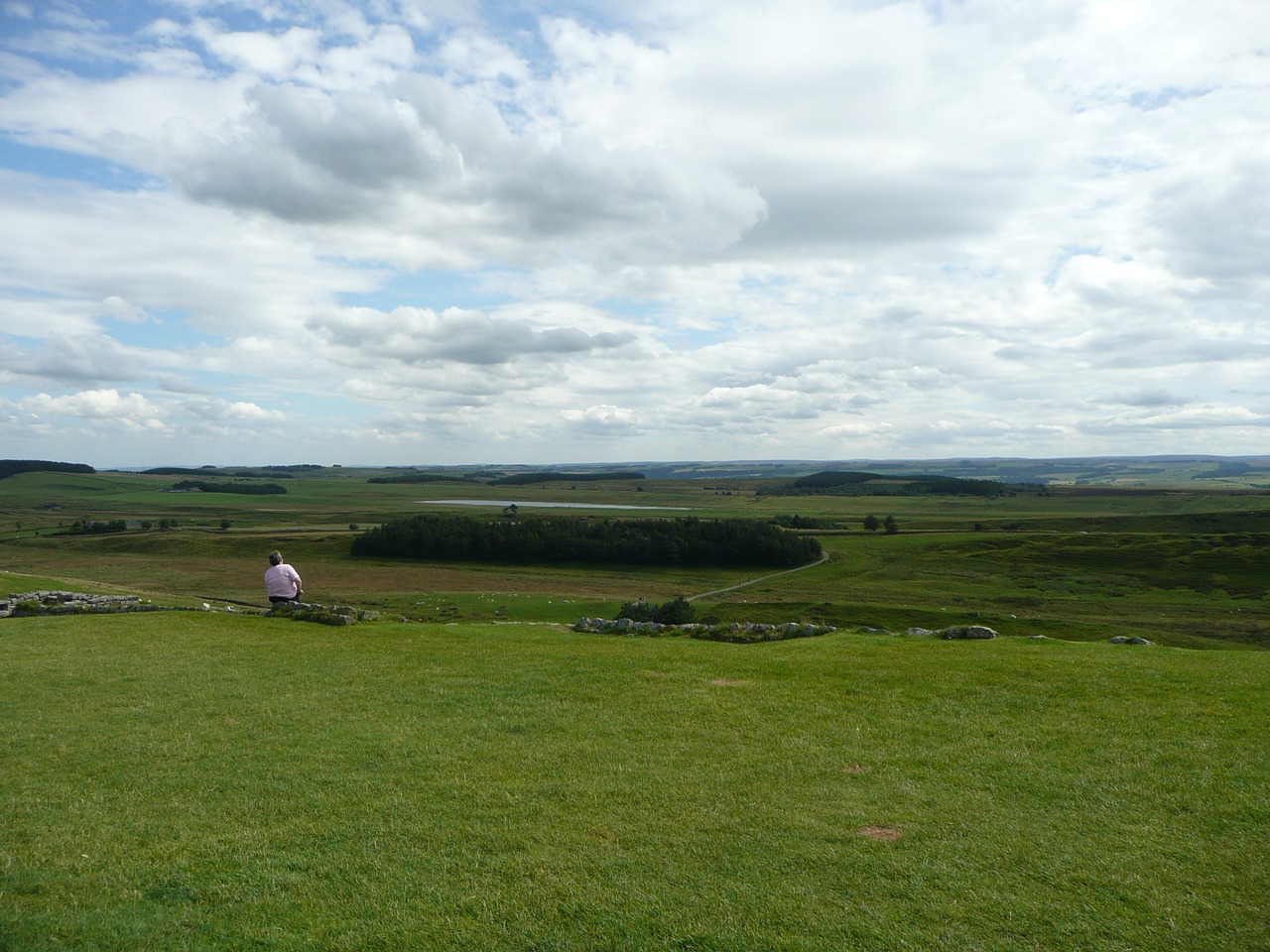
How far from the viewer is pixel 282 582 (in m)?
23.8

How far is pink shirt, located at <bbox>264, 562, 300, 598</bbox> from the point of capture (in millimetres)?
23734

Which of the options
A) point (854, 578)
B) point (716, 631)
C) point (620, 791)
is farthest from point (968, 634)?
point (854, 578)

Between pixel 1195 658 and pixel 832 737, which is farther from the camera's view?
pixel 1195 658

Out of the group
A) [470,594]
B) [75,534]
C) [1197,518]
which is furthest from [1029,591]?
[75,534]

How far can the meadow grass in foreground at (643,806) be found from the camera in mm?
7125

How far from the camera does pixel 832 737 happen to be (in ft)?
40.0

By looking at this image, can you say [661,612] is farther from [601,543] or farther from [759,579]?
[601,543]

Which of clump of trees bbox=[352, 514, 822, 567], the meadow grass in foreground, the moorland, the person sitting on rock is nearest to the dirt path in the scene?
clump of trees bbox=[352, 514, 822, 567]

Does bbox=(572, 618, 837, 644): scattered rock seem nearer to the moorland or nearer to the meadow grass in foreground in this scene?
the moorland

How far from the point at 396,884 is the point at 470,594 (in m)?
69.3

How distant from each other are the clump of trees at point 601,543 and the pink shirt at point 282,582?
86658 mm

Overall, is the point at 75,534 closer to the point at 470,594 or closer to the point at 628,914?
the point at 470,594

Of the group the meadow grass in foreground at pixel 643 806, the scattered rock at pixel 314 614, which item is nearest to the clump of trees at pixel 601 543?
the scattered rock at pixel 314 614

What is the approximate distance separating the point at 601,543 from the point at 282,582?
90109 mm
